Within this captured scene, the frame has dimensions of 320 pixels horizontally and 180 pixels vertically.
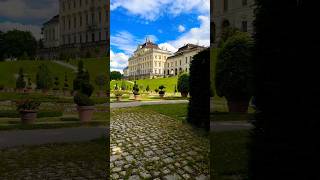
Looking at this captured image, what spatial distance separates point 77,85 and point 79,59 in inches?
16.7

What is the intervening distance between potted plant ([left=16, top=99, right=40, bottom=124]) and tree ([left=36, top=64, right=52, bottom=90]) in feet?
0.95

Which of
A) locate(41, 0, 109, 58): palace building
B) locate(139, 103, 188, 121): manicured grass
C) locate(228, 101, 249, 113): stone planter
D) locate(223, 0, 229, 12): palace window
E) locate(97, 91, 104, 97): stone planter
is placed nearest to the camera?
locate(228, 101, 249, 113): stone planter

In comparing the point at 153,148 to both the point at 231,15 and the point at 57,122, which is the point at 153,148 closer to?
the point at 57,122

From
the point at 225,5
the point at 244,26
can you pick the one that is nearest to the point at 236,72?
the point at 244,26

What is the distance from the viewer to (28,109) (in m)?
5.16

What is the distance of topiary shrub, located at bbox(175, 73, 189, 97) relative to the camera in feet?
17.5

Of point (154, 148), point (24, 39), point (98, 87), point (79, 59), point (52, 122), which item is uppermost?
point (24, 39)

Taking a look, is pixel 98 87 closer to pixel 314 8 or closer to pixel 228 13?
pixel 228 13

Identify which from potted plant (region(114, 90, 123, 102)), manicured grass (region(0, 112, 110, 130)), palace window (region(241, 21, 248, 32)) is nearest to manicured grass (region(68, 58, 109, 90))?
potted plant (region(114, 90, 123, 102))

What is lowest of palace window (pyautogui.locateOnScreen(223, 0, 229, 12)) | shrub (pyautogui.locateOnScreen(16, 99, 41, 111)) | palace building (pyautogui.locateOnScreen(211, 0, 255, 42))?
shrub (pyautogui.locateOnScreen(16, 99, 41, 111))

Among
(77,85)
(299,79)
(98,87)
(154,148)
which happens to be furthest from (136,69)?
(299,79)

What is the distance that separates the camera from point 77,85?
5.17 m

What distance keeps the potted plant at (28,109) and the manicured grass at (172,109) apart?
172 cm

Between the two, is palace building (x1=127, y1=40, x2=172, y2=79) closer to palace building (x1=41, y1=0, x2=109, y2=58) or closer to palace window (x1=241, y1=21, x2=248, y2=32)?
palace building (x1=41, y1=0, x2=109, y2=58)
